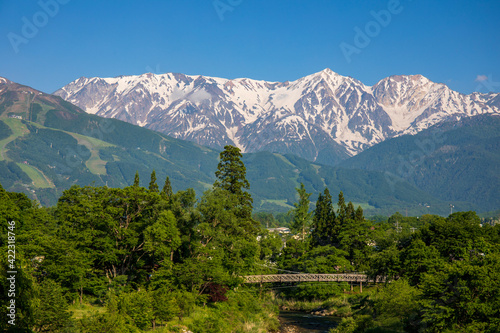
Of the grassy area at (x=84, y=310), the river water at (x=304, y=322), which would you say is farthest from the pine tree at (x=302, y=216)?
the grassy area at (x=84, y=310)

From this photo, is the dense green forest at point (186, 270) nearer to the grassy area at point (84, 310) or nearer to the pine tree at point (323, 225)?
the grassy area at point (84, 310)

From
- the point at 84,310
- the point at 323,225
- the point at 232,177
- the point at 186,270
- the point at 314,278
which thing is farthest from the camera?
the point at 323,225

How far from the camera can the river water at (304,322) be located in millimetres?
69438

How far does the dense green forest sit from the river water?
6.64ft

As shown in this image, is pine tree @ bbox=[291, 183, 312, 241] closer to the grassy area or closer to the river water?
the river water

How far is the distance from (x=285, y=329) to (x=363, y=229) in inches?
1688

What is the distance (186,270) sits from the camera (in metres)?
60.2

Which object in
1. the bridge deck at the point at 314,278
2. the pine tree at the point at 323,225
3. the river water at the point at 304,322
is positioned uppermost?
the pine tree at the point at 323,225

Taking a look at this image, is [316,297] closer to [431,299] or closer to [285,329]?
[285,329]

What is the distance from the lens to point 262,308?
77.3 meters

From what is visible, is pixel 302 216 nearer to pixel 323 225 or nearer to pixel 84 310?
pixel 323 225

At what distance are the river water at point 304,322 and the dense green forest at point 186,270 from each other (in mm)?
2024

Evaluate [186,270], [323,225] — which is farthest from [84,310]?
[323,225]

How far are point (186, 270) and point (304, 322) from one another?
83.0 feet
